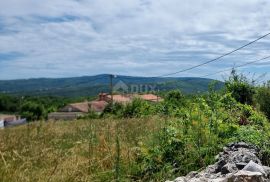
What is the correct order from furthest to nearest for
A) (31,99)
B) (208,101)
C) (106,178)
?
(31,99) → (208,101) → (106,178)

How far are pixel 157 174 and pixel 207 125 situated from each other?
1391mm

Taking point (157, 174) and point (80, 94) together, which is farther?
point (80, 94)

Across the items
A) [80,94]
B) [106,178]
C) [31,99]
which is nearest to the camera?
[106,178]

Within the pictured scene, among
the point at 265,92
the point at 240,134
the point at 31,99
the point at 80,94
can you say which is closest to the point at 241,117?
the point at 240,134

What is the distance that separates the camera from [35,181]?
178 inches

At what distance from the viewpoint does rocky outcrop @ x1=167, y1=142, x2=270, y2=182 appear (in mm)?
4223

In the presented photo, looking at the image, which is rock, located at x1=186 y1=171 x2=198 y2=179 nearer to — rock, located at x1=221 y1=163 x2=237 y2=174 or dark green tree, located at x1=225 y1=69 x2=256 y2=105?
rock, located at x1=221 y1=163 x2=237 y2=174

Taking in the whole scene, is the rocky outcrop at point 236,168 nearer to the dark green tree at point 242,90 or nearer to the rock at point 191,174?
the rock at point 191,174

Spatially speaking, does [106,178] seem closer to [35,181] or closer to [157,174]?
[157,174]

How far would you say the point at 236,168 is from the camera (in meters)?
4.91

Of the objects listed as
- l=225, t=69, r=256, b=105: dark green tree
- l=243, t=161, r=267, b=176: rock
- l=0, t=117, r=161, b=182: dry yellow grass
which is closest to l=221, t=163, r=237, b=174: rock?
l=243, t=161, r=267, b=176: rock

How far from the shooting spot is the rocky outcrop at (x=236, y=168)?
13.9 feet

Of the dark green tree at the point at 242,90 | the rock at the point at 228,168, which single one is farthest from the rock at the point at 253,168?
the dark green tree at the point at 242,90

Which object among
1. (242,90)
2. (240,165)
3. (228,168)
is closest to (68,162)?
(228,168)
